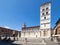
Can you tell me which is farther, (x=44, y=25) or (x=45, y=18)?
(x=45, y=18)

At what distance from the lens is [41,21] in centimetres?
4300

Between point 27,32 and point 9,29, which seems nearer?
point 27,32

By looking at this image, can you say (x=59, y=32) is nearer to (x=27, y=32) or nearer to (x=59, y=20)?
(x=59, y=20)

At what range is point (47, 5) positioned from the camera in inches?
1674

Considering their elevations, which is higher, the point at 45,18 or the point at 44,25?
the point at 45,18

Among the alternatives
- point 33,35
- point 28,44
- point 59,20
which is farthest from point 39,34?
point 28,44

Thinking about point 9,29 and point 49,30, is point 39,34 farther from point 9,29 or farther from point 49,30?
point 9,29

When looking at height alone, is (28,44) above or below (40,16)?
below

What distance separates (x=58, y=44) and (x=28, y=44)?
676 centimetres

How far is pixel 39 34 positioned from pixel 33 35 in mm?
2647

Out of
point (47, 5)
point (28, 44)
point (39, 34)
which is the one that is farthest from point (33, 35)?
point (28, 44)

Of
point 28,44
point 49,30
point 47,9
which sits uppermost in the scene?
point 47,9

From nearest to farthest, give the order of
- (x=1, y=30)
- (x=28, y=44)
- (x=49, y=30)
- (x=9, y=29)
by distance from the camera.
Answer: (x=28, y=44) < (x=49, y=30) < (x=1, y=30) < (x=9, y=29)

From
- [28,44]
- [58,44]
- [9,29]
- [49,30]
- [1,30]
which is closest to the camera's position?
[58,44]
